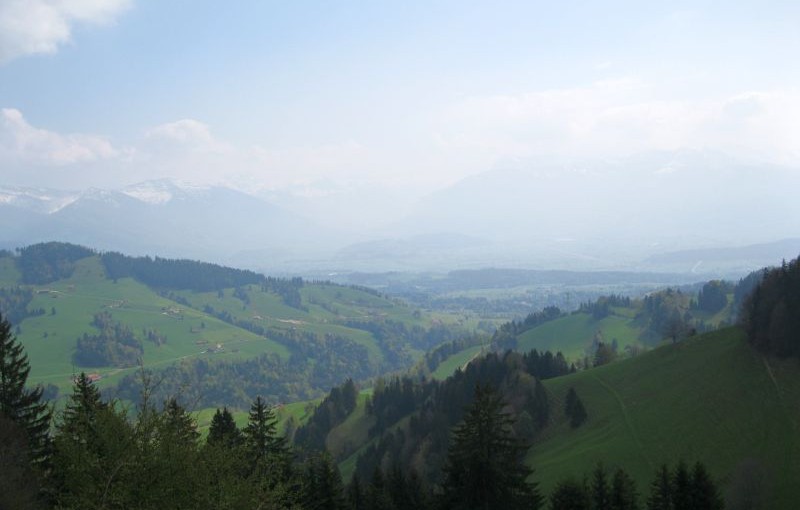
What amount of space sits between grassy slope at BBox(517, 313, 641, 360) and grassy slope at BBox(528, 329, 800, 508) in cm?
8293

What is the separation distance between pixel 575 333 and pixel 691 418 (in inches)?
4839

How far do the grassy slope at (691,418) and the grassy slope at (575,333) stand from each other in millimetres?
82931

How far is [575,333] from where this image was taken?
17988cm

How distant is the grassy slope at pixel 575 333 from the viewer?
16650 cm

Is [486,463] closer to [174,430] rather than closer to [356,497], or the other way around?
[174,430]

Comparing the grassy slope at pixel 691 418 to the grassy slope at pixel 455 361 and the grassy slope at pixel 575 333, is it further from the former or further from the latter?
the grassy slope at pixel 455 361

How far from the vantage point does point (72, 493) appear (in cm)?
1529

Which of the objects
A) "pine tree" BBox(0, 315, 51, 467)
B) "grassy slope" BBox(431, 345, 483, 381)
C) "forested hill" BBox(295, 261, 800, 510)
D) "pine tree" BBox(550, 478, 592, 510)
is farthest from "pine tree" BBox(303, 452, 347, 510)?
"grassy slope" BBox(431, 345, 483, 381)

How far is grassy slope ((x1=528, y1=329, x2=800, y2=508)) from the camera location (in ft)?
167

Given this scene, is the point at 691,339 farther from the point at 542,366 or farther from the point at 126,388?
the point at 126,388

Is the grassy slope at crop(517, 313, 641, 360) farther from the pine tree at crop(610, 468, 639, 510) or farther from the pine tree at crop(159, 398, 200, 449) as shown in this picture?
the pine tree at crop(159, 398, 200, 449)

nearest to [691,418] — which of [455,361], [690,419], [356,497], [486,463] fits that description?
[690,419]

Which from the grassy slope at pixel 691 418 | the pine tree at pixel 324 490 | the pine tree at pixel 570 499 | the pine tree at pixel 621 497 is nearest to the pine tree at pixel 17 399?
the pine tree at pixel 324 490

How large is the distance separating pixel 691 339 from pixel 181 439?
257 ft
